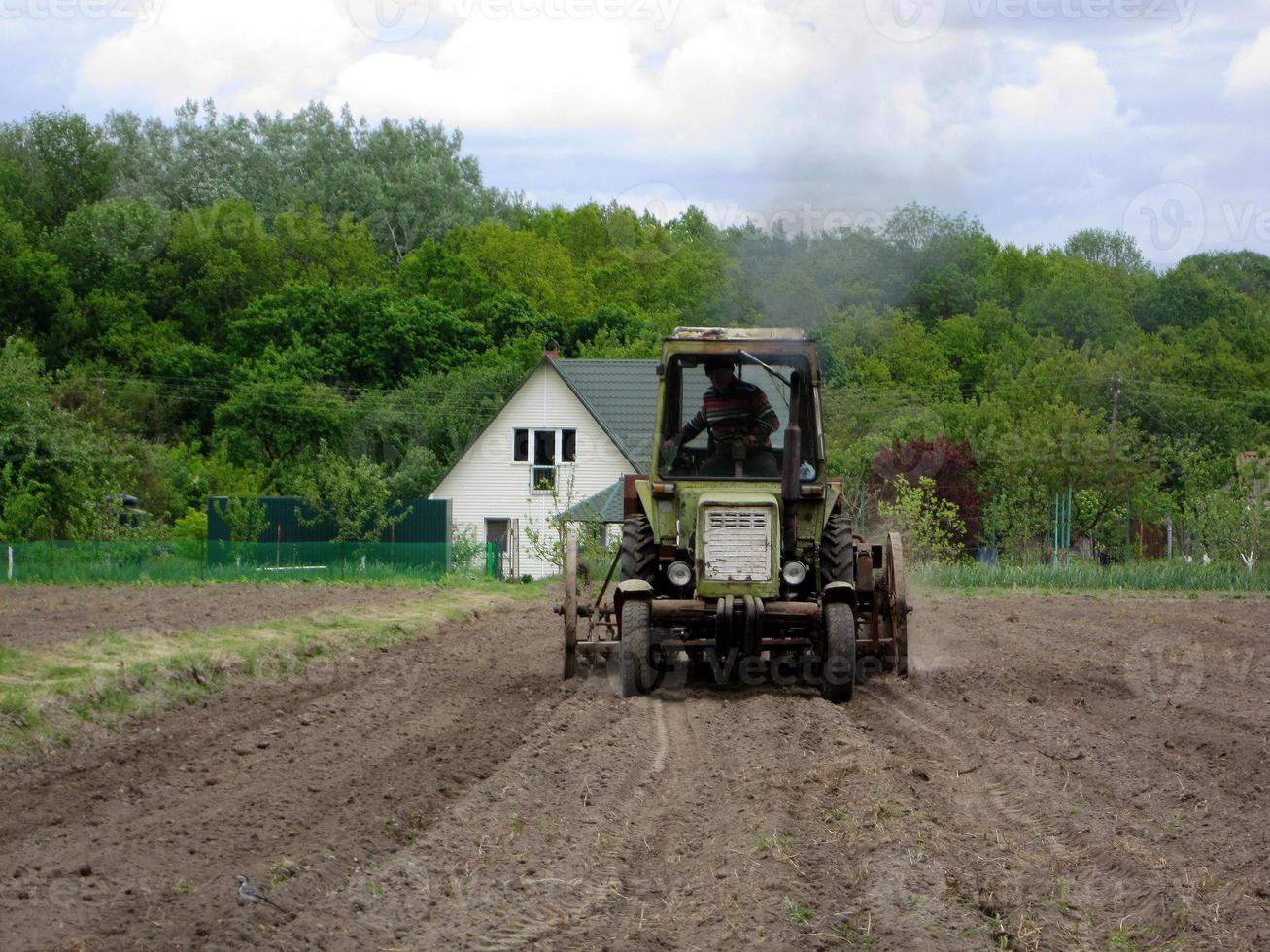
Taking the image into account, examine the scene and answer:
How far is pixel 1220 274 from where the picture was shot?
82125mm

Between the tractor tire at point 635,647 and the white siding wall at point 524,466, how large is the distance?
Result: 32.4 meters

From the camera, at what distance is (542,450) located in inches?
1769

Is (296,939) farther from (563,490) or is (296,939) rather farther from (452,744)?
(563,490)

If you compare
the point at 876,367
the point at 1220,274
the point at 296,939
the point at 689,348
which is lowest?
the point at 296,939

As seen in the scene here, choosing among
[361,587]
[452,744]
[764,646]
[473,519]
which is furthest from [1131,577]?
[452,744]

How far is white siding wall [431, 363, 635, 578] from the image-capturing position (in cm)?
4428

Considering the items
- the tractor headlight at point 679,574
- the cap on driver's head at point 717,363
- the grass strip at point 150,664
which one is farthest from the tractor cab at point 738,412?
the grass strip at point 150,664

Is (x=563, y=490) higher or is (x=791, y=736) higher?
(x=563, y=490)

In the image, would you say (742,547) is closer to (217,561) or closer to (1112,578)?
(1112,578)

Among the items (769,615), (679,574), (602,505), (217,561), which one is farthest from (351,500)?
(769,615)

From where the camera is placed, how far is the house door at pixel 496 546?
38969 mm

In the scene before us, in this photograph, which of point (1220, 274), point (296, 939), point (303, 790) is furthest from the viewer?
point (1220, 274)

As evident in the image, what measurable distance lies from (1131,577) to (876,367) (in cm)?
2804

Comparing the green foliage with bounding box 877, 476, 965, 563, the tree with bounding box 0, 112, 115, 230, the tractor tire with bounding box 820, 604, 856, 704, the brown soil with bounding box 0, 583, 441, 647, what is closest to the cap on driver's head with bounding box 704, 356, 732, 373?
the tractor tire with bounding box 820, 604, 856, 704
